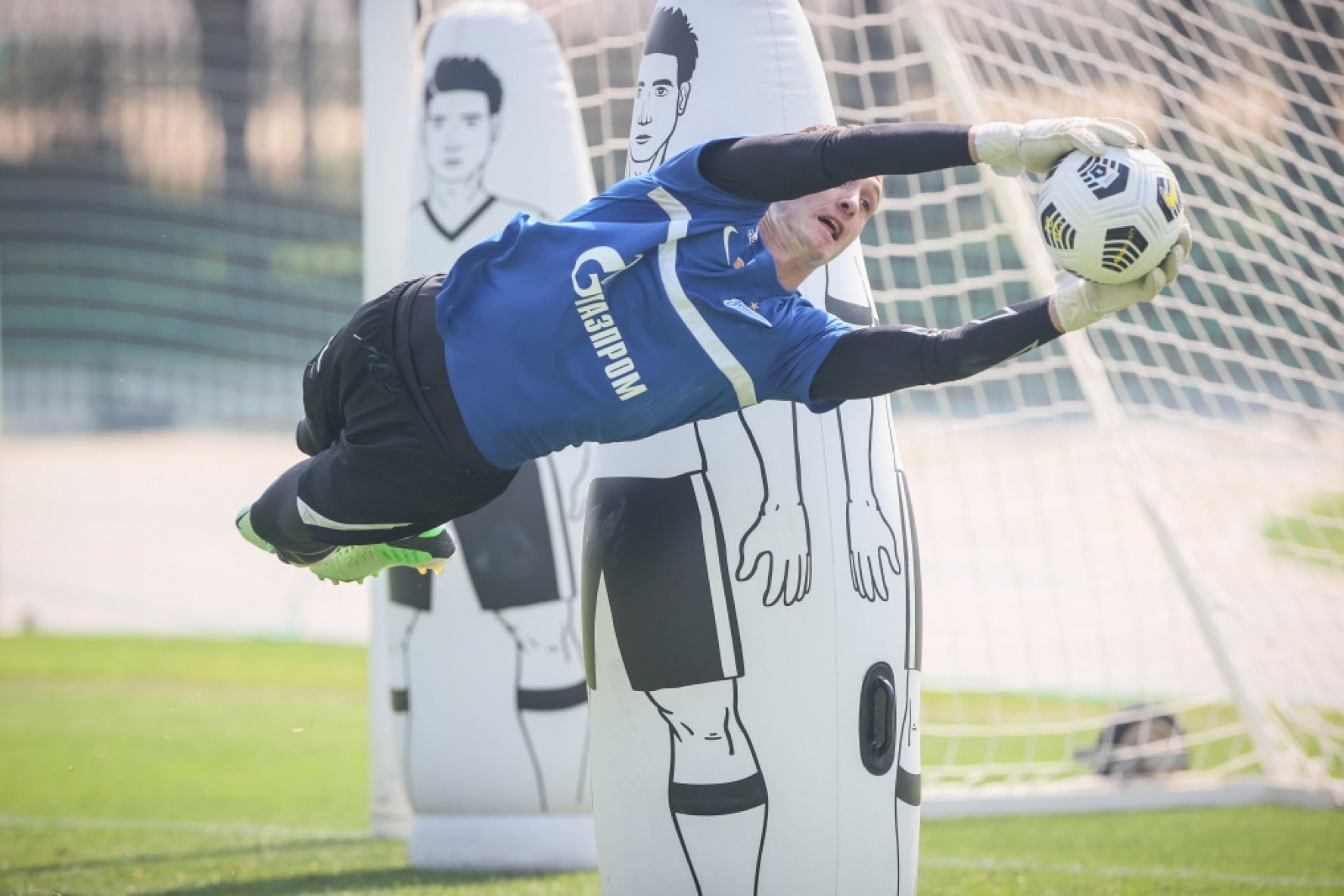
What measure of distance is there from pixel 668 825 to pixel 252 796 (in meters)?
3.71

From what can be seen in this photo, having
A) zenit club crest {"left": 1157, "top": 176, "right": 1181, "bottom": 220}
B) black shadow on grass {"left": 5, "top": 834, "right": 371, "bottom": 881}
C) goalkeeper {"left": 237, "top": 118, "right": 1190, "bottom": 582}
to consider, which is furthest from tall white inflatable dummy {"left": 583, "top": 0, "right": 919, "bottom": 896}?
black shadow on grass {"left": 5, "top": 834, "right": 371, "bottom": 881}

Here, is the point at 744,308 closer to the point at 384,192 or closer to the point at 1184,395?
the point at 384,192

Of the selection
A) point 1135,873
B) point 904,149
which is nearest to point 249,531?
point 904,149

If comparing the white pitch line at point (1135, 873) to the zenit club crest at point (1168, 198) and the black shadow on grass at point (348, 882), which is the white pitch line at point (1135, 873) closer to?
the black shadow on grass at point (348, 882)

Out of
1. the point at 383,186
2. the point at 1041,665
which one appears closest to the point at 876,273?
the point at 383,186

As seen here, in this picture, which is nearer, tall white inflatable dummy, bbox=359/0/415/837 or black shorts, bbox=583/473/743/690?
black shorts, bbox=583/473/743/690

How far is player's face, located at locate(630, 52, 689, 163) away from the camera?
357cm

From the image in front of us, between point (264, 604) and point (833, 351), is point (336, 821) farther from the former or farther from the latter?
point (264, 604)

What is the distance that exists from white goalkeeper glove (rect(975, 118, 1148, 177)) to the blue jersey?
51cm

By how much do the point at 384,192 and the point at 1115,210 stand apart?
3461mm

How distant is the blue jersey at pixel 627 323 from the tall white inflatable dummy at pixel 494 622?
1744 mm

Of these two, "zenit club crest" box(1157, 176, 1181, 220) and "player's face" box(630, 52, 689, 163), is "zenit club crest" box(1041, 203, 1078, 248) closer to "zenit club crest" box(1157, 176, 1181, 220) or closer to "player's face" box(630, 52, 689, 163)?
"zenit club crest" box(1157, 176, 1181, 220)

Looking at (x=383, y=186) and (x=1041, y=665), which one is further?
(x=1041, y=665)

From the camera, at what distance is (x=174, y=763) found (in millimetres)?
7090
